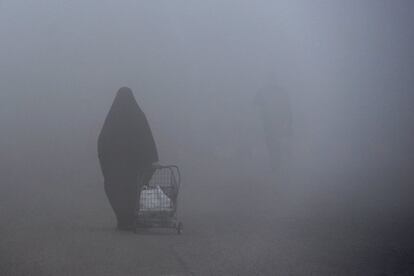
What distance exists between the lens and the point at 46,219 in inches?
358

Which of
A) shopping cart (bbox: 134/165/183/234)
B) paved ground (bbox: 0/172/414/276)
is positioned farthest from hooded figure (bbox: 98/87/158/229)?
paved ground (bbox: 0/172/414/276)

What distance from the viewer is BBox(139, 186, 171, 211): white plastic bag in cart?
8.31m

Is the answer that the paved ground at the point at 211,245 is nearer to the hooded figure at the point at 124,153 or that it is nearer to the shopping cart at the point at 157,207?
the shopping cart at the point at 157,207

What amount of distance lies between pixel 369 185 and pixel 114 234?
6262 mm

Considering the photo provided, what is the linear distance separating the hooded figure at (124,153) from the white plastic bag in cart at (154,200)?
3.9 inches

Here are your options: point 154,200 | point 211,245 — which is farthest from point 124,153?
point 211,245

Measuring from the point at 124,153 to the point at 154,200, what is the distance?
74 centimetres

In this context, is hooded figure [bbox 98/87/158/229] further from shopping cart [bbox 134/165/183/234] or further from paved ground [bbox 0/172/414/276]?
paved ground [bbox 0/172/414/276]

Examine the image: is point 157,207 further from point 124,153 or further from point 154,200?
point 124,153

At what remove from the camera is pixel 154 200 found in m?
8.38

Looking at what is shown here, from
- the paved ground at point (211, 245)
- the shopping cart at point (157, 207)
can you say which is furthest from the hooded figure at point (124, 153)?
the paved ground at point (211, 245)

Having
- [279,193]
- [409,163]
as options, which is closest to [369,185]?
[279,193]

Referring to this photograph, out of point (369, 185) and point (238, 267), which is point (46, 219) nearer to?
point (238, 267)

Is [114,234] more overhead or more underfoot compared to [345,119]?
more underfoot
